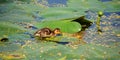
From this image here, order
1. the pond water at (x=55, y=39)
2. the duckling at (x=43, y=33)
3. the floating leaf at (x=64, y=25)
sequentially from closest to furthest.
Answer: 1. the pond water at (x=55, y=39)
2. the duckling at (x=43, y=33)
3. the floating leaf at (x=64, y=25)

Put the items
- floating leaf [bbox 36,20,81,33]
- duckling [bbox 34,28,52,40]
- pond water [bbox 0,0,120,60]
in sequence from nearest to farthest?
pond water [bbox 0,0,120,60]
duckling [bbox 34,28,52,40]
floating leaf [bbox 36,20,81,33]

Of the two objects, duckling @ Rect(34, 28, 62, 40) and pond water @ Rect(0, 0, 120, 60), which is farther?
duckling @ Rect(34, 28, 62, 40)

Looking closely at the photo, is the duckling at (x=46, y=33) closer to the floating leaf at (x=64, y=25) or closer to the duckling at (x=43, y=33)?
the duckling at (x=43, y=33)

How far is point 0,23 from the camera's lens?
3.24 m

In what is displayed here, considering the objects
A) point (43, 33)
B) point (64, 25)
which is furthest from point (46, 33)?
point (64, 25)

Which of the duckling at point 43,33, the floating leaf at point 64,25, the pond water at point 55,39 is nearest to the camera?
the pond water at point 55,39

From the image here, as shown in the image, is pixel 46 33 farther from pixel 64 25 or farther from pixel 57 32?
pixel 64 25

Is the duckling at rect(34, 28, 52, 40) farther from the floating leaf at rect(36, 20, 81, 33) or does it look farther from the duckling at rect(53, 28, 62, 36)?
the floating leaf at rect(36, 20, 81, 33)

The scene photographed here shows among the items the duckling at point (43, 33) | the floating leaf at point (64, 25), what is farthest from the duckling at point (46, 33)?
the floating leaf at point (64, 25)

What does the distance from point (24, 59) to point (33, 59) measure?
0.07 metres

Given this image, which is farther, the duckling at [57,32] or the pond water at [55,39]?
the duckling at [57,32]

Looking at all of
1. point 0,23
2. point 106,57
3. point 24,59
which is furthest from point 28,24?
point 106,57

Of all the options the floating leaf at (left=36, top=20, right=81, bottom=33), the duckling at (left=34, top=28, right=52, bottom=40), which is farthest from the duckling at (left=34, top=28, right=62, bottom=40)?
the floating leaf at (left=36, top=20, right=81, bottom=33)

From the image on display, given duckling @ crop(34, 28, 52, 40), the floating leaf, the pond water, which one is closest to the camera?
the pond water
